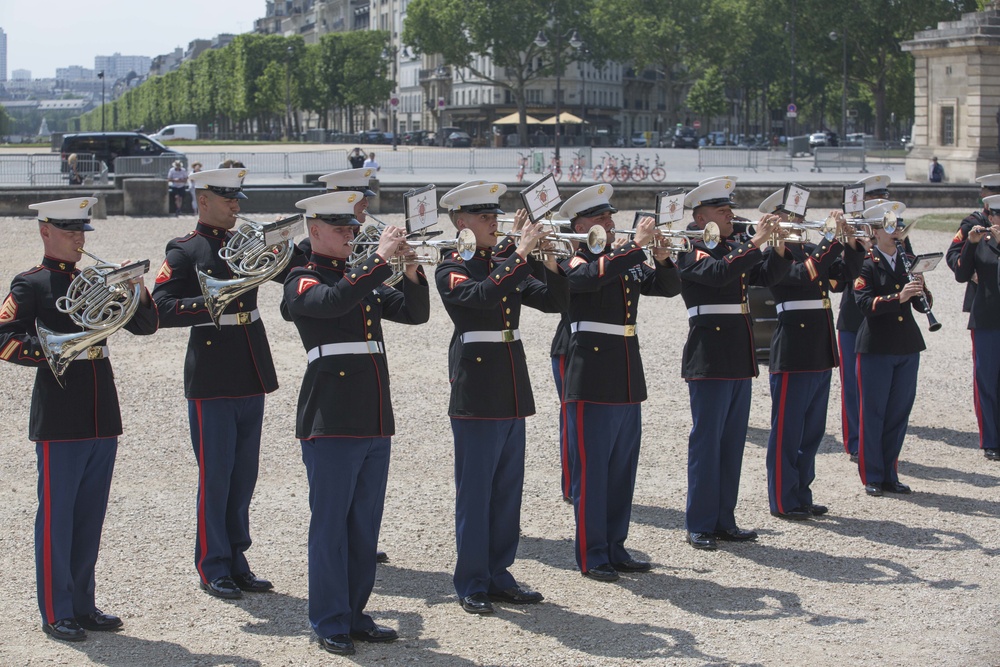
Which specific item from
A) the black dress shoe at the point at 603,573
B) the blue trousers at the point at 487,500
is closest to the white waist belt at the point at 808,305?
the black dress shoe at the point at 603,573

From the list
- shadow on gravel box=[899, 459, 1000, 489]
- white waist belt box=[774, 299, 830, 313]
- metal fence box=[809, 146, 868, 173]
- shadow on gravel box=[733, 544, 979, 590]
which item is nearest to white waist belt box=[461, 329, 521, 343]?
shadow on gravel box=[733, 544, 979, 590]

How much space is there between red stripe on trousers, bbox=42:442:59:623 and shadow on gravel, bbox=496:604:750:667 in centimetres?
227

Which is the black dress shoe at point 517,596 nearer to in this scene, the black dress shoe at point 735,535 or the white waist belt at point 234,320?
the black dress shoe at point 735,535

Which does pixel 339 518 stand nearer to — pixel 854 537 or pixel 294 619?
pixel 294 619

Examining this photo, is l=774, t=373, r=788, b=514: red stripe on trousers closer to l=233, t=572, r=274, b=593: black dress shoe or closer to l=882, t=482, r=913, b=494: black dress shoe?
l=882, t=482, r=913, b=494: black dress shoe

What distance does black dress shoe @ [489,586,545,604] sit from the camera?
713cm

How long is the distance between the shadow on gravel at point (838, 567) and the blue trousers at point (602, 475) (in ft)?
2.86

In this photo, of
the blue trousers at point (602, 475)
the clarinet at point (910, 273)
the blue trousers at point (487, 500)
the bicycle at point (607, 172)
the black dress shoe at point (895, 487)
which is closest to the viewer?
the blue trousers at point (487, 500)

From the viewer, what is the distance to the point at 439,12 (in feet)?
368

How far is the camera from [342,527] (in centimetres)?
649

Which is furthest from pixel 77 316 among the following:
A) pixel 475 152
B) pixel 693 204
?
pixel 475 152

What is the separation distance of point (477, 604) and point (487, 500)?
1.80ft

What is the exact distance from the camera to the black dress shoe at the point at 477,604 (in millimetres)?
6961

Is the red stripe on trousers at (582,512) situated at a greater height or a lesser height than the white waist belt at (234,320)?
lesser
